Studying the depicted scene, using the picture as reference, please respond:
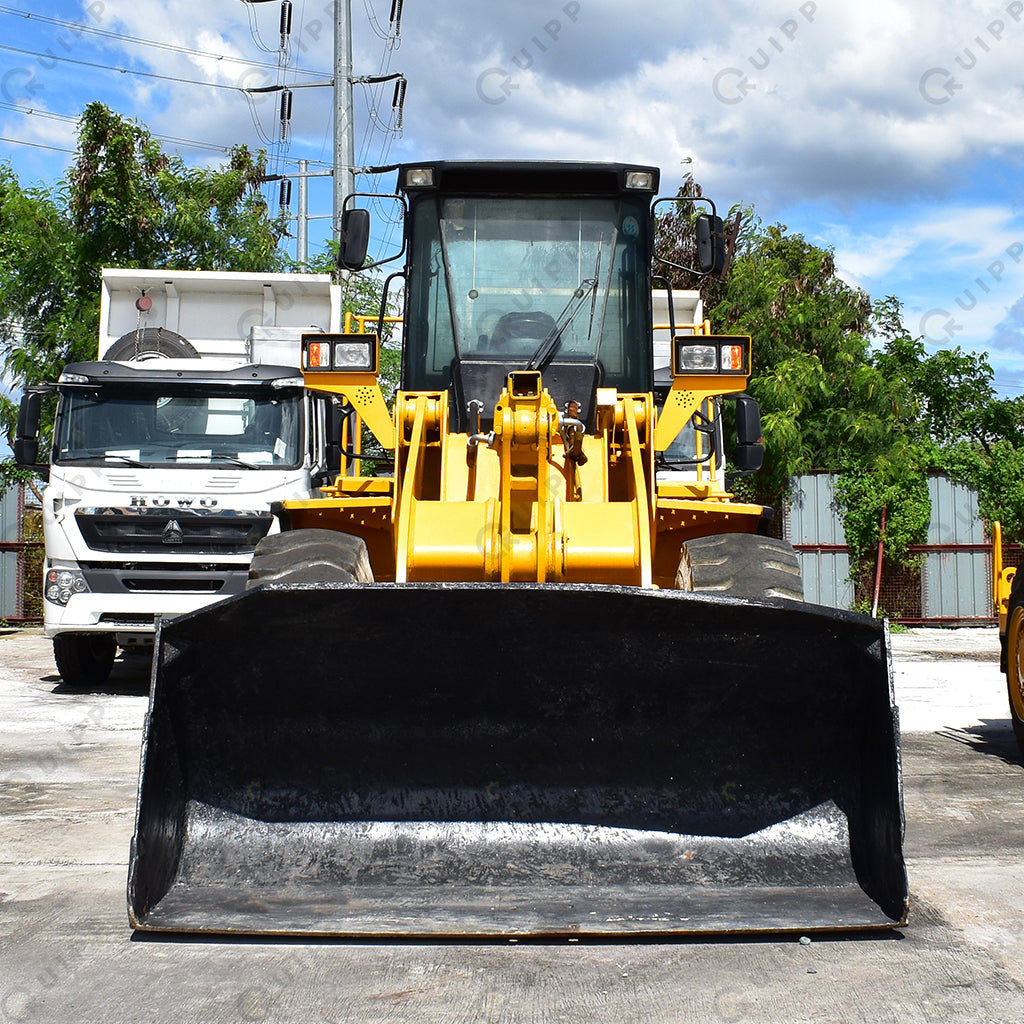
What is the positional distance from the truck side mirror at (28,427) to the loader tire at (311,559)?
4719 mm

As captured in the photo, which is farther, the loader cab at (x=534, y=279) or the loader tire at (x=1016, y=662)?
the loader tire at (x=1016, y=662)

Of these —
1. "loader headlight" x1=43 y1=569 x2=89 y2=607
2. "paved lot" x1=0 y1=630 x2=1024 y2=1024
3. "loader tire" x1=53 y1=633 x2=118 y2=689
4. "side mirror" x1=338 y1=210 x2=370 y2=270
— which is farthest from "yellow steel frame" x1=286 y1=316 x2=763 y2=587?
"loader tire" x1=53 y1=633 x2=118 y2=689

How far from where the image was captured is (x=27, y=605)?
16609 mm

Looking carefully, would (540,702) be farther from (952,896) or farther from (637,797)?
(952,896)

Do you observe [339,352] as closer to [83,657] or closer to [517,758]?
[517,758]

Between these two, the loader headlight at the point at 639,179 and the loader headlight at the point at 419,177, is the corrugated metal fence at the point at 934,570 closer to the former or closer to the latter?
the loader headlight at the point at 639,179

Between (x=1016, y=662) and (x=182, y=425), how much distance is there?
645cm

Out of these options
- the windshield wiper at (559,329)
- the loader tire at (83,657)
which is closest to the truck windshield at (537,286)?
the windshield wiper at (559,329)

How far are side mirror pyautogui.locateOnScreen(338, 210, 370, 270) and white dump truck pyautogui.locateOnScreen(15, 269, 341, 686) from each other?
3.43 metres

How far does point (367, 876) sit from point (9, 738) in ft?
15.9

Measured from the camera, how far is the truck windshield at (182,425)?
9383 millimetres

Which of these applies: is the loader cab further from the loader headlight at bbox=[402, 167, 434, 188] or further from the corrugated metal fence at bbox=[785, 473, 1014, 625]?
the corrugated metal fence at bbox=[785, 473, 1014, 625]

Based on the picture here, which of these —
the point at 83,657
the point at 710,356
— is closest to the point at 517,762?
the point at 710,356

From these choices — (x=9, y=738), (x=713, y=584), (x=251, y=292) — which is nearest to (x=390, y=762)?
(x=713, y=584)
